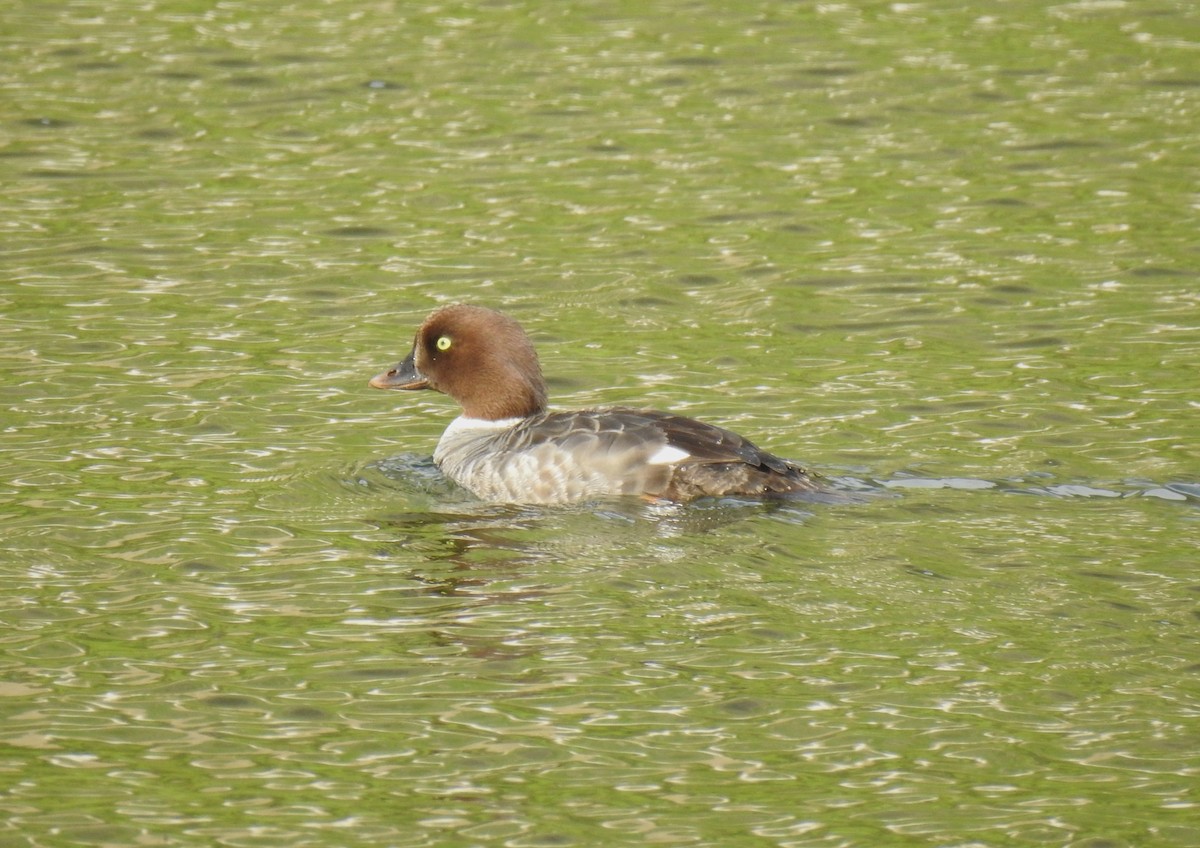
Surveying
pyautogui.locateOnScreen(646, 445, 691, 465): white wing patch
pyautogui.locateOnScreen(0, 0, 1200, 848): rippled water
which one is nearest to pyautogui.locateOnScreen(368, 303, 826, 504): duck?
pyautogui.locateOnScreen(646, 445, 691, 465): white wing patch

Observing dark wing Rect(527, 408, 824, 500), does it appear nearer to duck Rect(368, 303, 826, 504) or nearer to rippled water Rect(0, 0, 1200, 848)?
duck Rect(368, 303, 826, 504)

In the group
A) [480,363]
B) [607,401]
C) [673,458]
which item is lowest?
[607,401]

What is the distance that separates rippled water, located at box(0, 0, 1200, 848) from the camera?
21.5ft

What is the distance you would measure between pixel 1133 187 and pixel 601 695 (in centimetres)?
862

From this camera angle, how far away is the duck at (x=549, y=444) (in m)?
9.06

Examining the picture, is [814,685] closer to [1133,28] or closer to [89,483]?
[89,483]

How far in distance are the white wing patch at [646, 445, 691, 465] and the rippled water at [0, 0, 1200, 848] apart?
24cm

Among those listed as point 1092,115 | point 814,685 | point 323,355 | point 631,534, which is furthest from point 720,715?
point 1092,115

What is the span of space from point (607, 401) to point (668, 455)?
1975 mm

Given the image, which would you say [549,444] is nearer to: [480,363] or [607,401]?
[480,363]

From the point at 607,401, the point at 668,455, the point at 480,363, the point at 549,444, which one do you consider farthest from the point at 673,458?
the point at 607,401

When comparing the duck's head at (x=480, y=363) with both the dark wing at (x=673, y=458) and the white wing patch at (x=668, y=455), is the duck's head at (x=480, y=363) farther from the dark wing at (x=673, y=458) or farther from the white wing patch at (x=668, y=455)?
the white wing patch at (x=668, y=455)

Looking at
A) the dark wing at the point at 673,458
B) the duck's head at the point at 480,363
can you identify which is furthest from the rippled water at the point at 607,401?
the duck's head at the point at 480,363

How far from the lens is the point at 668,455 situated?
358 inches
